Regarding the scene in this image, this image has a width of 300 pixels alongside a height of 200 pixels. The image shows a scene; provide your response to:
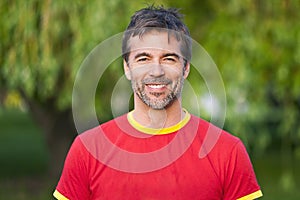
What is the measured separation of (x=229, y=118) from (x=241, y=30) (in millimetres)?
1017

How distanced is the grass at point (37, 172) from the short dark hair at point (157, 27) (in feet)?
23.8

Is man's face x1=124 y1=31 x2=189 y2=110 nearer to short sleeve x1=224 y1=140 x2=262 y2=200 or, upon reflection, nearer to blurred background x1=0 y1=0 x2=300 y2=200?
short sleeve x1=224 y1=140 x2=262 y2=200

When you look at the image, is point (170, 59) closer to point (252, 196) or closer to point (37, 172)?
point (252, 196)

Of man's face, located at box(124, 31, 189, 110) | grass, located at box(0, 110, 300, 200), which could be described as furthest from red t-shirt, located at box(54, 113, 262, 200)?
grass, located at box(0, 110, 300, 200)

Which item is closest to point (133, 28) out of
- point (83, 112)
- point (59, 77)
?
point (83, 112)

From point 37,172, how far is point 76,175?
1547cm

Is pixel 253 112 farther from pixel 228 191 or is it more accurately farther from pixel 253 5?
pixel 228 191

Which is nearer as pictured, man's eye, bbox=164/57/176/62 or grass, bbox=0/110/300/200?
man's eye, bbox=164/57/176/62

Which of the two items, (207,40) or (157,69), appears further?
(207,40)

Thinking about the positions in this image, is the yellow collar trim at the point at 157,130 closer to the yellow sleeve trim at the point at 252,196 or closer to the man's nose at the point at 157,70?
the man's nose at the point at 157,70

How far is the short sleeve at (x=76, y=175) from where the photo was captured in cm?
258

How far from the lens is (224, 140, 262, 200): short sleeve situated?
256cm

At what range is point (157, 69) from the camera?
2469 mm

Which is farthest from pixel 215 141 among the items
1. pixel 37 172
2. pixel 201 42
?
pixel 37 172
